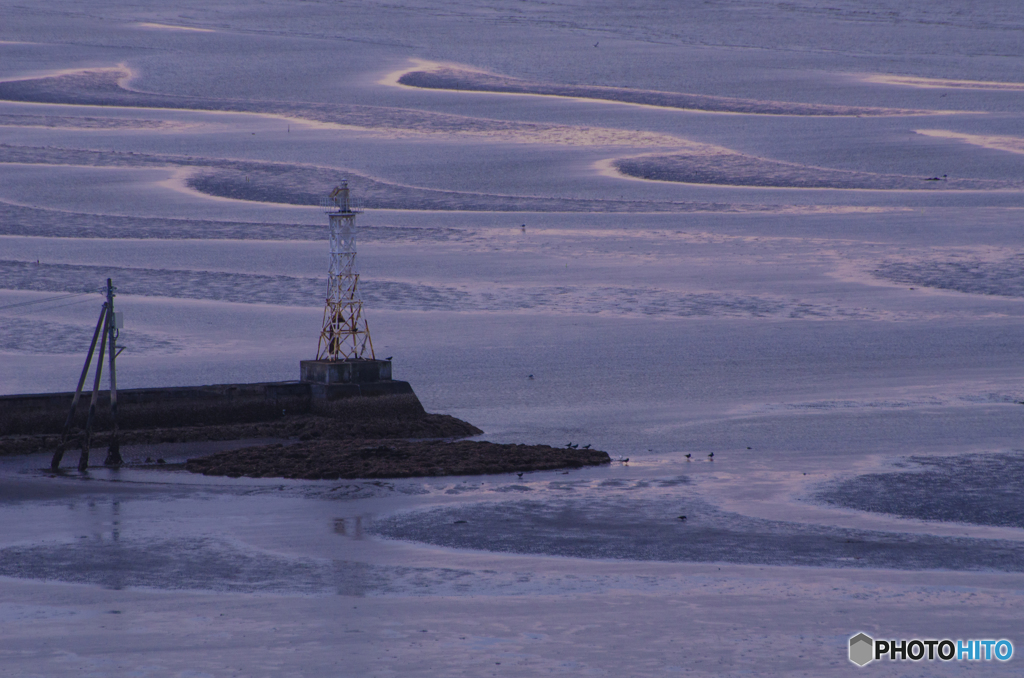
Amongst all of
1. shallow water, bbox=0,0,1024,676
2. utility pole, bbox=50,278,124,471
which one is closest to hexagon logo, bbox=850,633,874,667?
shallow water, bbox=0,0,1024,676

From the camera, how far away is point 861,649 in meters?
12.3

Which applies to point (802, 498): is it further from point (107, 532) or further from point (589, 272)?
point (589, 272)

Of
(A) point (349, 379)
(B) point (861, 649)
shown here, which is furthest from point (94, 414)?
(B) point (861, 649)

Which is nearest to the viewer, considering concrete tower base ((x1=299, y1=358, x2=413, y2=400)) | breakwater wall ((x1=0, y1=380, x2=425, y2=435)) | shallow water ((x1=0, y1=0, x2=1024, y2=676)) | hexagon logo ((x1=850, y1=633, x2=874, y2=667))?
hexagon logo ((x1=850, y1=633, x2=874, y2=667))

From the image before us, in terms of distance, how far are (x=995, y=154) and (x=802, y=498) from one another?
34.1m

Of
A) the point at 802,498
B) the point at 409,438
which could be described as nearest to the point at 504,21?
the point at 409,438

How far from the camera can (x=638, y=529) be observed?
670 inches

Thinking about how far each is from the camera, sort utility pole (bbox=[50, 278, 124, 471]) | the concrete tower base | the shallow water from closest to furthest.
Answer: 1. the shallow water
2. utility pole (bbox=[50, 278, 124, 471])
3. the concrete tower base

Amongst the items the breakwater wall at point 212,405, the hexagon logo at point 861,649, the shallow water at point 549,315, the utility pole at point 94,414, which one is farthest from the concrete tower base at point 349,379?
the hexagon logo at point 861,649

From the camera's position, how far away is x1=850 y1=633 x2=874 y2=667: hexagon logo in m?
12.1

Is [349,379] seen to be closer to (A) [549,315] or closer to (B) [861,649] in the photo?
(A) [549,315]

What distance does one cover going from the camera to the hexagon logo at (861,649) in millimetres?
12148

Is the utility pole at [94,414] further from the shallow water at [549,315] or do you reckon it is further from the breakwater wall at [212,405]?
the breakwater wall at [212,405]

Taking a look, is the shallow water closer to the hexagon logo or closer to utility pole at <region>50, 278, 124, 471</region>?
the hexagon logo
